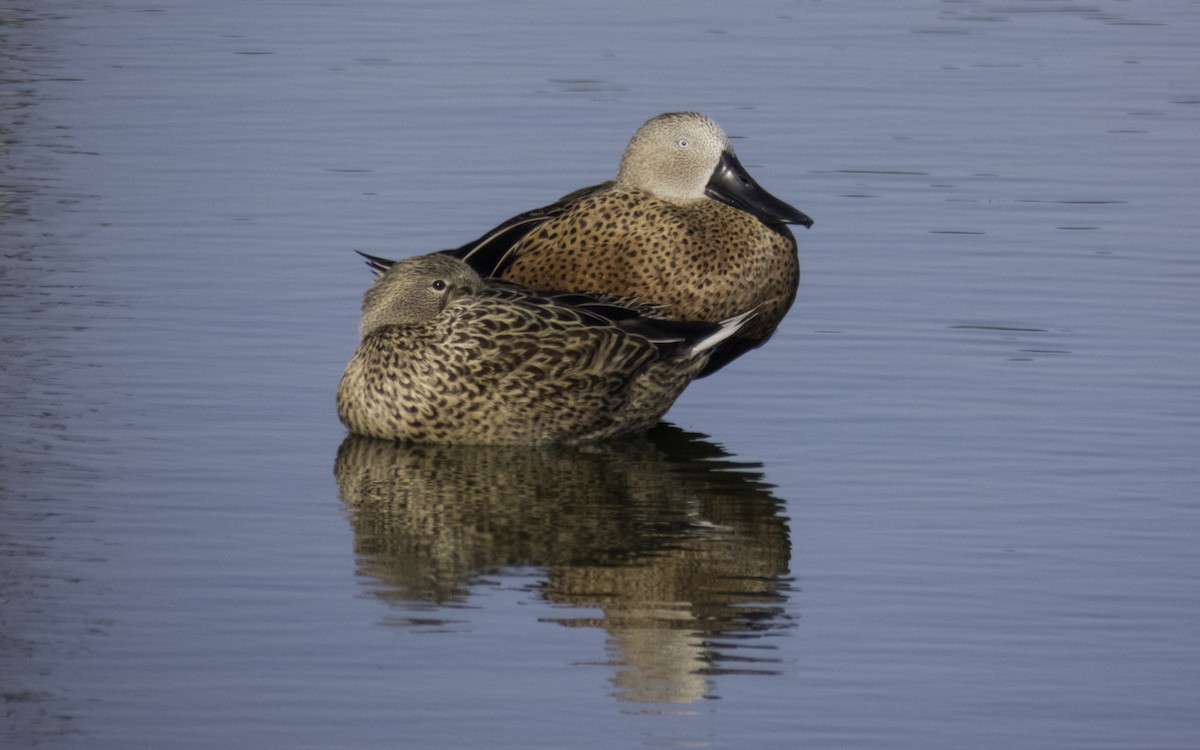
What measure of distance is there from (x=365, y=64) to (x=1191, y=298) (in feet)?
23.4

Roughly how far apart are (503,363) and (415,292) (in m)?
0.50

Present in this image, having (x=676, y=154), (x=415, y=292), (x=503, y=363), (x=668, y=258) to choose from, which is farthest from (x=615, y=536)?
(x=676, y=154)

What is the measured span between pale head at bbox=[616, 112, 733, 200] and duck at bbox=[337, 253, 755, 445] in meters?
0.80

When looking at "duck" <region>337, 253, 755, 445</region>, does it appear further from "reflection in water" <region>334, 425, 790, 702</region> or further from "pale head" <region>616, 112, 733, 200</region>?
"pale head" <region>616, 112, 733, 200</region>

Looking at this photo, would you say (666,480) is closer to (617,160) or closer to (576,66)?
(617,160)

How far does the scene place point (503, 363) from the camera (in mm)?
8500

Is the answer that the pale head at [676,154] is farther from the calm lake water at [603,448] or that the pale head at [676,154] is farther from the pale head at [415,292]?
the pale head at [415,292]

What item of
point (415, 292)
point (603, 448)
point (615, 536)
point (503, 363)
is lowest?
point (603, 448)

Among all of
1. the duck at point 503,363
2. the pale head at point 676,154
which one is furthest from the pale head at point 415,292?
the pale head at point 676,154

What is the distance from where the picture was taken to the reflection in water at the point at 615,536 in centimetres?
639

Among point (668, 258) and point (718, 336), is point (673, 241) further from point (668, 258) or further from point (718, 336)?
point (718, 336)

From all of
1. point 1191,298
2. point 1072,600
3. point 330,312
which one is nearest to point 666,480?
point 1072,600

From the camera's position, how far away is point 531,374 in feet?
28.0

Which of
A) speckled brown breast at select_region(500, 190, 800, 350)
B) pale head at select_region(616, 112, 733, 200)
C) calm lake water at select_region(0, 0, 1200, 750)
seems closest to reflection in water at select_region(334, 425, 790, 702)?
calm lake water at select_region(0, 0, 1200, 750)
